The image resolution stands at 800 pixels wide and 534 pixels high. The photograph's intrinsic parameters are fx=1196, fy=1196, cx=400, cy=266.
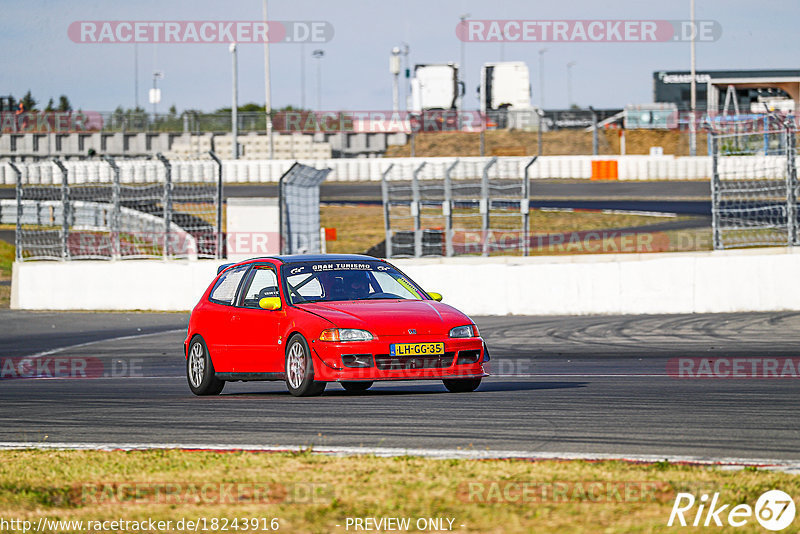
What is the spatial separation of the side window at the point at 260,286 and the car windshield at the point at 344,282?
0.21 m

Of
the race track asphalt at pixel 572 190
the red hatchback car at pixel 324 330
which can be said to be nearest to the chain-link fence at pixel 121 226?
the red hatchback car at pixel 324 330

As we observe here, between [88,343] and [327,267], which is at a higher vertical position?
[327,267]

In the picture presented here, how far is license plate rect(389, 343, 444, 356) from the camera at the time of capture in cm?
919

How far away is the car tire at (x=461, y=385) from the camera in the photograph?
984cm

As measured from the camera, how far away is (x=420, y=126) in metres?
47.4

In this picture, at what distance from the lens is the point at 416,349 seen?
9219 millimetres

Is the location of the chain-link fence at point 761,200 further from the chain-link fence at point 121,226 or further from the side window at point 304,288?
the side window at point 304,288

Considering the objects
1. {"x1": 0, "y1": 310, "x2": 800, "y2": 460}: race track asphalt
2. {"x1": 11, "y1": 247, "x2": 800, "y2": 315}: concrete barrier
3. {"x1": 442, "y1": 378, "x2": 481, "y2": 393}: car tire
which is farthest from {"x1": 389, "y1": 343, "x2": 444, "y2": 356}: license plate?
{"x1": 11, "y1": 247, "x2": 800, "y2": 315}: concrete barrier

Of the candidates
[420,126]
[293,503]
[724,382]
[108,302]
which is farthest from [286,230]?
[420,126]

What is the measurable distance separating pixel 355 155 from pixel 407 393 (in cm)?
4275

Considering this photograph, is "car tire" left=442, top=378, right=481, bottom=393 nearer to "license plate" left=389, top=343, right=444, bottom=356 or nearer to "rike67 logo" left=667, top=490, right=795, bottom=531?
"license plate" left=389, top=343, right=444, bottom=356

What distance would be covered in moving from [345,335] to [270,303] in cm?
97

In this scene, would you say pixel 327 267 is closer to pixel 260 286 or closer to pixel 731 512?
pixel 260 286

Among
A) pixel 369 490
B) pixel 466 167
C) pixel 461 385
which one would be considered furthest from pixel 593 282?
pixel 466 167
